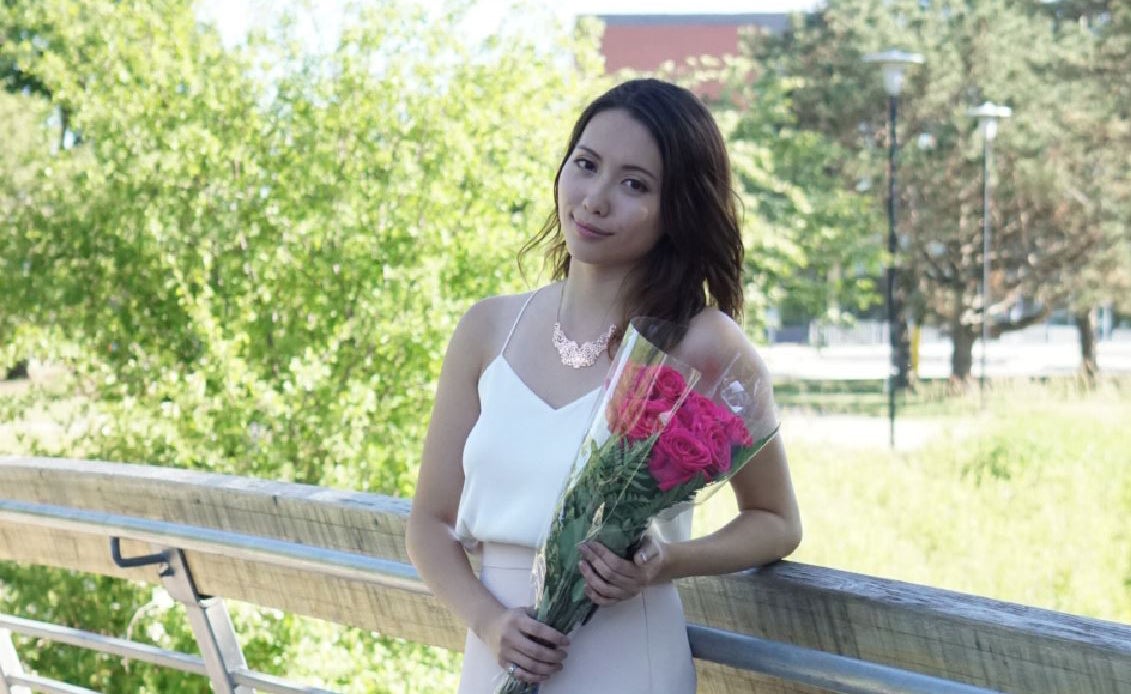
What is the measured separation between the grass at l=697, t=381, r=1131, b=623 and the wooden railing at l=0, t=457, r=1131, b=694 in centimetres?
482

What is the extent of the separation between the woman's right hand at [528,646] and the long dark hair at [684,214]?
455mm

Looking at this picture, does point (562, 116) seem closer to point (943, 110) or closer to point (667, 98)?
point (667, 98)

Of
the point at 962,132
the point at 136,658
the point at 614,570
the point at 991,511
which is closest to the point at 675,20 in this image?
the point at 962,132

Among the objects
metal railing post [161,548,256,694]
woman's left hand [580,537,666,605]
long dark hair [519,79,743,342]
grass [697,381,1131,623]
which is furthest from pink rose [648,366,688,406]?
grass [697,381,1131,623]

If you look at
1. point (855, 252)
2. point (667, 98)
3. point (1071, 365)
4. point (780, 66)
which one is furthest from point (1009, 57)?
point (667, 98)

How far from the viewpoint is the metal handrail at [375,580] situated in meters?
1.57

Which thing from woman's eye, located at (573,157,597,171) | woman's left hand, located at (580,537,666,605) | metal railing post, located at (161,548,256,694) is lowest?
metal railing post, located at (161,548,256,694)

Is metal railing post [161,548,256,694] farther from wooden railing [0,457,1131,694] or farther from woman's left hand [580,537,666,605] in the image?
woman's left hand [580,537,666,605]

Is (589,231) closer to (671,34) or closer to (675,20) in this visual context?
(671,34)

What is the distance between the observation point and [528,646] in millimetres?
1808

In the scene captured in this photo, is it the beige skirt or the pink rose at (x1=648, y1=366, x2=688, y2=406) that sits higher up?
the pink rose at (x1=648, y1=366, x2=688, y2=406)

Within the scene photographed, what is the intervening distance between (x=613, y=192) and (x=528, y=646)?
654 mm

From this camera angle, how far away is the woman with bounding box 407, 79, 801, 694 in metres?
1.89

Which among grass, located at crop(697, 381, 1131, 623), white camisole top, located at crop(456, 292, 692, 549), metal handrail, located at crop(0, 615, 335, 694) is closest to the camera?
white camisole top, located at crop(456, 292, 692, 549)
